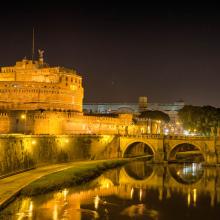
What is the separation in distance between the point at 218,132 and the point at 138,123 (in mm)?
20658

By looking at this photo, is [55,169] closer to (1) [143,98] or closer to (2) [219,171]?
(2) [219,171]

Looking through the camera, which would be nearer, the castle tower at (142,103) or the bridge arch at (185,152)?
the bridge arch at (185,152)

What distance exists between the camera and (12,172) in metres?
40.0

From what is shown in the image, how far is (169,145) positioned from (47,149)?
67.9 feet

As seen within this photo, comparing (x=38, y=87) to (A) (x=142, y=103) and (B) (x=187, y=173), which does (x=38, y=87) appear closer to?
(B) (x=187, y=173)

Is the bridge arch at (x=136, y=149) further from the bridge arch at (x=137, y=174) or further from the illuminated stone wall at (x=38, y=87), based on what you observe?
the illuminated stone wall at (x=38, y=87)

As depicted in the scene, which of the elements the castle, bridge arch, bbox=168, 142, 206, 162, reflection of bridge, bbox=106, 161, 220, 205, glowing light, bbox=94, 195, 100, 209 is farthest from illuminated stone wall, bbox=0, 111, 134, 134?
glowing light, bbox=94, 195, 100, 209

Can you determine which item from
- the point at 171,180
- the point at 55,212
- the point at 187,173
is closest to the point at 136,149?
the point at 187,173

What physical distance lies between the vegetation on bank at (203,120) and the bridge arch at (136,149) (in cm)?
886

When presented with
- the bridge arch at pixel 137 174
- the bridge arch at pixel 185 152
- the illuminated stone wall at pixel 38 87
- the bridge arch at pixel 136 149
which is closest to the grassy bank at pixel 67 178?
the bridge arch at pixel 137 174

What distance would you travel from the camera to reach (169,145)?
63750 mm

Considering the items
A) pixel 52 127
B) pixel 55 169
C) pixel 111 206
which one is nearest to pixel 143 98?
pixel 52 127

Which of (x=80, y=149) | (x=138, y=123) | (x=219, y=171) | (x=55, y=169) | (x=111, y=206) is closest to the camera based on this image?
(x=111, y=206)

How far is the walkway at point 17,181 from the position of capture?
3016 centimetres
